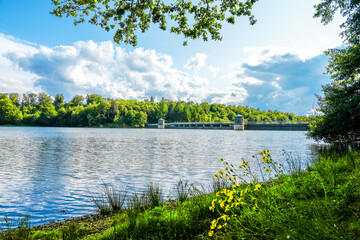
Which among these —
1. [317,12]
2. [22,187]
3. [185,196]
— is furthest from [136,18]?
[317,12]

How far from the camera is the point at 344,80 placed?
1482 cm

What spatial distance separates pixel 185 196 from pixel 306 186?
279 centimetres

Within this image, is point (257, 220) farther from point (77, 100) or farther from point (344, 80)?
point (77, 100)

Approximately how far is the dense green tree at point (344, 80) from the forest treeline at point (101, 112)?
114282 mm

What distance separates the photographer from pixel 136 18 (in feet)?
20.7

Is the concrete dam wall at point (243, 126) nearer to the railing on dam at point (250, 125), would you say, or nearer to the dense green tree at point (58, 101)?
the railing on dam at point (250, 125)

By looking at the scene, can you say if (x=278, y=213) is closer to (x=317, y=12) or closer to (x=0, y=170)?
(x=0, y=170)

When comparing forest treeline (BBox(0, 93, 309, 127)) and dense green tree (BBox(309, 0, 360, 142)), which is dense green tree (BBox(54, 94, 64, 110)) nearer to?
forest treeline (BBox(0, 93, 309, 127))

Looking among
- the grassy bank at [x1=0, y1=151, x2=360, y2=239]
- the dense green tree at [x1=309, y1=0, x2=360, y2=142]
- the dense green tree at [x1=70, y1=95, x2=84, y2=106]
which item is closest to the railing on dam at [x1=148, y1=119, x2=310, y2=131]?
the dense green tree at [x1=70, y1=95, x2=84, y2=106]

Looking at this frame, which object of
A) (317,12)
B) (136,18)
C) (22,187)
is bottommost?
(22,187)

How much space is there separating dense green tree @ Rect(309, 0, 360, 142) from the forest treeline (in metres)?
114

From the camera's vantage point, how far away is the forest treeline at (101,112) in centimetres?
11575

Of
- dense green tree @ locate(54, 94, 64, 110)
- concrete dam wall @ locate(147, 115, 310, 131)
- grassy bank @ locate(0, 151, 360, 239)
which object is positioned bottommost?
grassy bank @ locate(0, 151, 360, 239)

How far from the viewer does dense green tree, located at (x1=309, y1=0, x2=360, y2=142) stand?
12.2m
